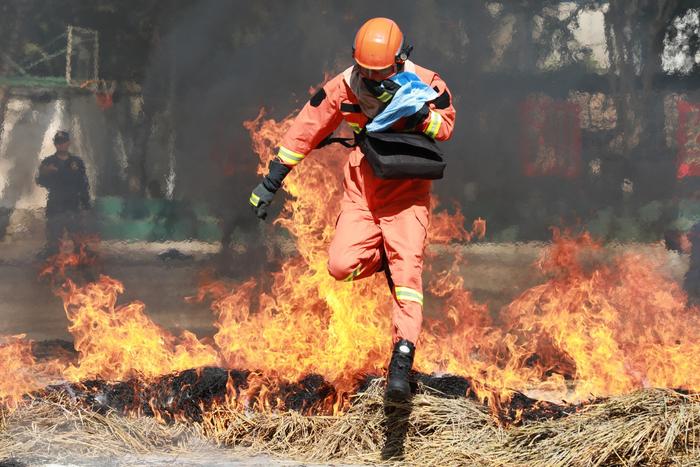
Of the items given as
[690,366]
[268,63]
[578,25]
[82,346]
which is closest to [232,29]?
[268,63]

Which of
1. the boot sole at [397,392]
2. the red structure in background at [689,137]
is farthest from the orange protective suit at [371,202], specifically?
the red structure in background at [689,137]

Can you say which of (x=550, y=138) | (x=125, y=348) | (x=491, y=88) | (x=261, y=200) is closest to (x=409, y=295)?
(x=261, y=200)

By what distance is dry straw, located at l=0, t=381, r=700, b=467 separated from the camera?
4418 mm

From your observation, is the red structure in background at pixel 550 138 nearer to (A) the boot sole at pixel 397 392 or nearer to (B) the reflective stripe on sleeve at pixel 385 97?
(B) the reflective stripe on sleeve at pixel 385 97

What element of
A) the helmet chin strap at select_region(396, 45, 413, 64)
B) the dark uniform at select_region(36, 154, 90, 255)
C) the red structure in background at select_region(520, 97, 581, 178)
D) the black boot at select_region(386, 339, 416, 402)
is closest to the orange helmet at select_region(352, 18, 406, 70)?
the helmet chin strap at select_region(396, 45, 413, 64)

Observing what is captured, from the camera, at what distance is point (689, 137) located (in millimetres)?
8523

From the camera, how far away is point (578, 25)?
850 cm

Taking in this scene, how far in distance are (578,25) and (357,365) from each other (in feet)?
14.4

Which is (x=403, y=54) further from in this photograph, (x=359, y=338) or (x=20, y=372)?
(x=20, y=372)

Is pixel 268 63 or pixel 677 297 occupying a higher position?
pixel 268 63

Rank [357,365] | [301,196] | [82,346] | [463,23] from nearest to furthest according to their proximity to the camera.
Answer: [357,365], [82,346], [301,196], [463,23]

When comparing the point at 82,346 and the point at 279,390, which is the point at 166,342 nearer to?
the point at 82,346

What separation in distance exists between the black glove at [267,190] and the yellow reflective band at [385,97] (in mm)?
748

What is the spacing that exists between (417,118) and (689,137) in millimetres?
4357
